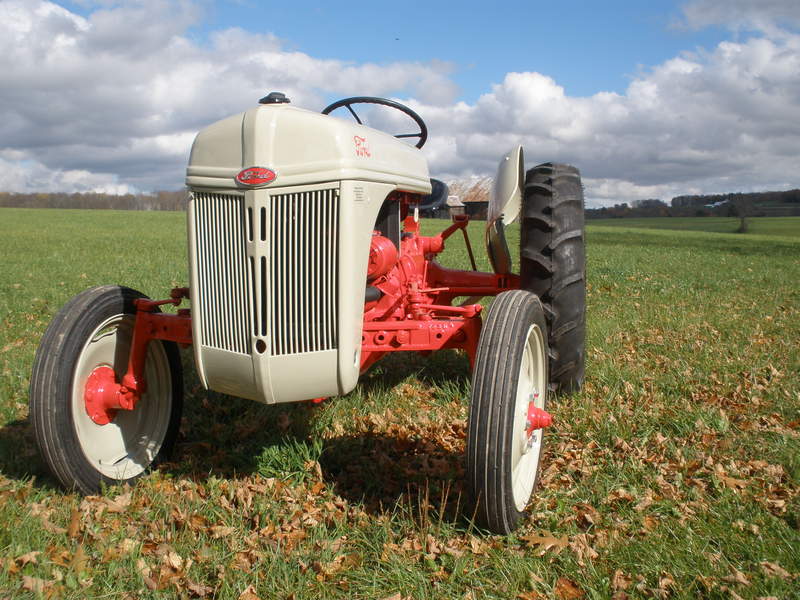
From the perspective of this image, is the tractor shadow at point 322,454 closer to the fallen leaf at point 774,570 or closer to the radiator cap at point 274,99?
the fallen leaf at point 774,570

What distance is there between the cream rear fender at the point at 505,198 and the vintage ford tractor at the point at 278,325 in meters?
0.91

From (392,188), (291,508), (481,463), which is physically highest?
(392,188)

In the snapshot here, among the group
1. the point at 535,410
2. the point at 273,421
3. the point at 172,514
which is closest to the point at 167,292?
the point at 273,421

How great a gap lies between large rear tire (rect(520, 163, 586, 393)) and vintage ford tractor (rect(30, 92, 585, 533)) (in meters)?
0.56

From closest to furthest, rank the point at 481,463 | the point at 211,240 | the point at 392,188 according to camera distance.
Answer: the point at 481,463
the point at 211,240
the point at 392,188

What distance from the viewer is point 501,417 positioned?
250 cm

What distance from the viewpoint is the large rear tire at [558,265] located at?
3.74 metres

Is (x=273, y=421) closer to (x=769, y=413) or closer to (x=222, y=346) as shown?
(x=222, y=346)

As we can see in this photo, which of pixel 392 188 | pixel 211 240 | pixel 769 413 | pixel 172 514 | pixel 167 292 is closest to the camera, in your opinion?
pixel 211 240

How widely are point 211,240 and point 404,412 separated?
1.87 m

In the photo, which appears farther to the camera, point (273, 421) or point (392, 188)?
point (273, 421)

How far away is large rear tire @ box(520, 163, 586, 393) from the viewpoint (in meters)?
3.74

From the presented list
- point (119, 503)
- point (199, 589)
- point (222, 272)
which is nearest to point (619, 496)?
point (199, 589)

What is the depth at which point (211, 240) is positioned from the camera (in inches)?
104
